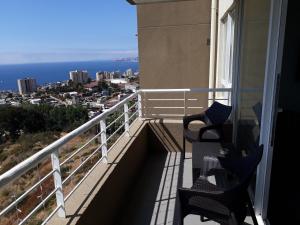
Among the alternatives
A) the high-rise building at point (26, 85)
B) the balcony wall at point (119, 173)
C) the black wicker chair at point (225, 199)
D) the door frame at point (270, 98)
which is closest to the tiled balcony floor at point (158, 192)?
the balcony wall at point (119, 173)

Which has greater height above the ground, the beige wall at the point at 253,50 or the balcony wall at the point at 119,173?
the beige wall at the point at 253,50

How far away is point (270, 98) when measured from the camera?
73.4 inches

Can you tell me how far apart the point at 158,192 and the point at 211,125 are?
3.78 ft

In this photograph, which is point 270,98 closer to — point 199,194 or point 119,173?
point 199,194

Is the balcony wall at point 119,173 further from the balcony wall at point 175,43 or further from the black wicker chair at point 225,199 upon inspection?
the balcony wall at point 175,43

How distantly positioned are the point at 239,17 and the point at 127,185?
2.45 meters

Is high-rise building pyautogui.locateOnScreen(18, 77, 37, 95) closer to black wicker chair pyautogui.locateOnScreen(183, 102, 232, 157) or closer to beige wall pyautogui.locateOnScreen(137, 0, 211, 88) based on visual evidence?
beige wall pyautogui.locateOnScreen(137, 0, 211, 88)

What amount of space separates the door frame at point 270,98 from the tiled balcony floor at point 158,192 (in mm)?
460

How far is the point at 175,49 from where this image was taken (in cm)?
706

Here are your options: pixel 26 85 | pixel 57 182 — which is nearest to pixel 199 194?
pixel 57 182

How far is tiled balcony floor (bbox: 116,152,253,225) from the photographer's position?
100 inches

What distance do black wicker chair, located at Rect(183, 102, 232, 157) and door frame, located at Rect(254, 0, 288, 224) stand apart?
1438mm

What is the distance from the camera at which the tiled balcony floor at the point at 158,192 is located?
2.55m

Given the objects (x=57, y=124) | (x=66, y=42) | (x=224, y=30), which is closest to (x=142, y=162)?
(x=224, y=30)
